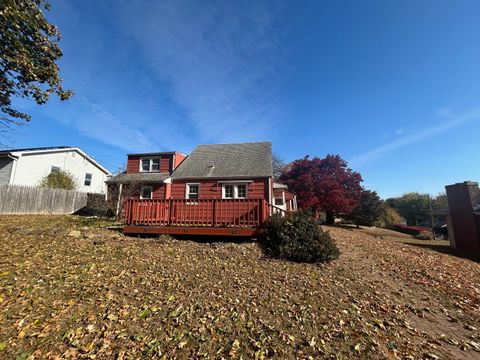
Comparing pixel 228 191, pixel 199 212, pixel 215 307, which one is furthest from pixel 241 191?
pixel 215 307

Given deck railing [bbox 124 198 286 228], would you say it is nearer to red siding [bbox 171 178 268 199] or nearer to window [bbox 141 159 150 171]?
red siding [bbox 171 178 268 199]

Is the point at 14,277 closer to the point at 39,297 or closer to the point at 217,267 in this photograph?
the point at 39,297

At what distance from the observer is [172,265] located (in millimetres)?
6684

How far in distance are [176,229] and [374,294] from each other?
24.7ft

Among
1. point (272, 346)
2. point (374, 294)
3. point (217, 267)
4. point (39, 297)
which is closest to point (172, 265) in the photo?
point (217, 267)

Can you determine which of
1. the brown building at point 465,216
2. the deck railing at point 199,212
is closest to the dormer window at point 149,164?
the deck railing at point 199,212

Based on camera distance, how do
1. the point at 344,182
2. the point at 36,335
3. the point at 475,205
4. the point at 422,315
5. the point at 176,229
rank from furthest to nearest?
the point at 344,182, the point at 475,205, the point at 176,229, the point at 422,315, the point at 36,335

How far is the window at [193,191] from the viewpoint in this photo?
17.4 meters

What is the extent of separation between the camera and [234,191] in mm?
16719

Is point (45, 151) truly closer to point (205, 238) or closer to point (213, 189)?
point (213, 189)

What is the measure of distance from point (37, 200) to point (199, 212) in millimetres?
16827

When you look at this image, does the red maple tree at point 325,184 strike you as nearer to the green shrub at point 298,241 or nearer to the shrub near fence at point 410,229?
the shrub near fence at point 410,229

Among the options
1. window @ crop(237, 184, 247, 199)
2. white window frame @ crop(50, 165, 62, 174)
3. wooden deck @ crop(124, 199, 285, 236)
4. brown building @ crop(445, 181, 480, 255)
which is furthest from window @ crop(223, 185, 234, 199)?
white window frame @ crop(50, 165, 62, 174)

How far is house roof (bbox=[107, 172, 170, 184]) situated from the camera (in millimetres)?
18047
